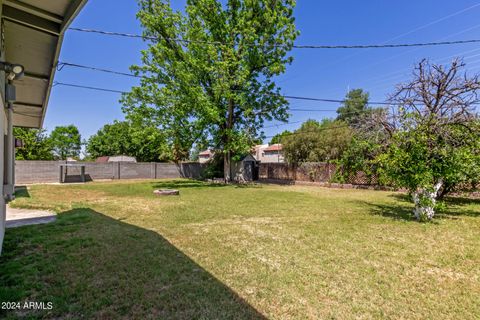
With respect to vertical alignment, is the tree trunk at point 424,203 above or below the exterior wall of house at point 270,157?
below

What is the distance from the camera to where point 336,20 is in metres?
13.6

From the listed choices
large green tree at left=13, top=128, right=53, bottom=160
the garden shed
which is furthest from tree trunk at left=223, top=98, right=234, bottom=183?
large green tree at left=13, top=128, right=53, bottom=160

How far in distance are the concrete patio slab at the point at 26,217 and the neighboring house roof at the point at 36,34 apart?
3058 mm

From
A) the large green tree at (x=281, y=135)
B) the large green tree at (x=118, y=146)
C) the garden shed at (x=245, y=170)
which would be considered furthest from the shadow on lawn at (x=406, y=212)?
Answer: the large green tree at (x=118, y=146)

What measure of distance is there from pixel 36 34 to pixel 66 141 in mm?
49991

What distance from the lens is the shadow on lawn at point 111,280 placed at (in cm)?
220

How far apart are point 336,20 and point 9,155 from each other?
15482 millimetres

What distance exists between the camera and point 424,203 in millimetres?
5543

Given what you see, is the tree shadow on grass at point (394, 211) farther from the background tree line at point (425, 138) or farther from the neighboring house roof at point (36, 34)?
the neighboring house roof at point (36, 34)

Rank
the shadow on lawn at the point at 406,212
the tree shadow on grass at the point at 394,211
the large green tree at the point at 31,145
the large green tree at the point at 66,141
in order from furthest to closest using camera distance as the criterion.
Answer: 1. the large green tree at the point at 66,141
2. the large green tree at the point at 31,145
3. the shadow on lawn at the point at 406,212
4. the tree shadow on grass at the point at 394,211

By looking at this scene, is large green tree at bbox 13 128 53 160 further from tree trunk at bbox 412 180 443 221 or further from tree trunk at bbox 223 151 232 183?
tree trunk at bbox 412 180 443 221

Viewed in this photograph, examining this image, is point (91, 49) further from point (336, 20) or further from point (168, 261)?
point (336, 20)

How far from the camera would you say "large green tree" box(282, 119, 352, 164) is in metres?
18.9

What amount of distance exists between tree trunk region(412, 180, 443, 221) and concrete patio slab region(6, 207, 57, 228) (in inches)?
338
